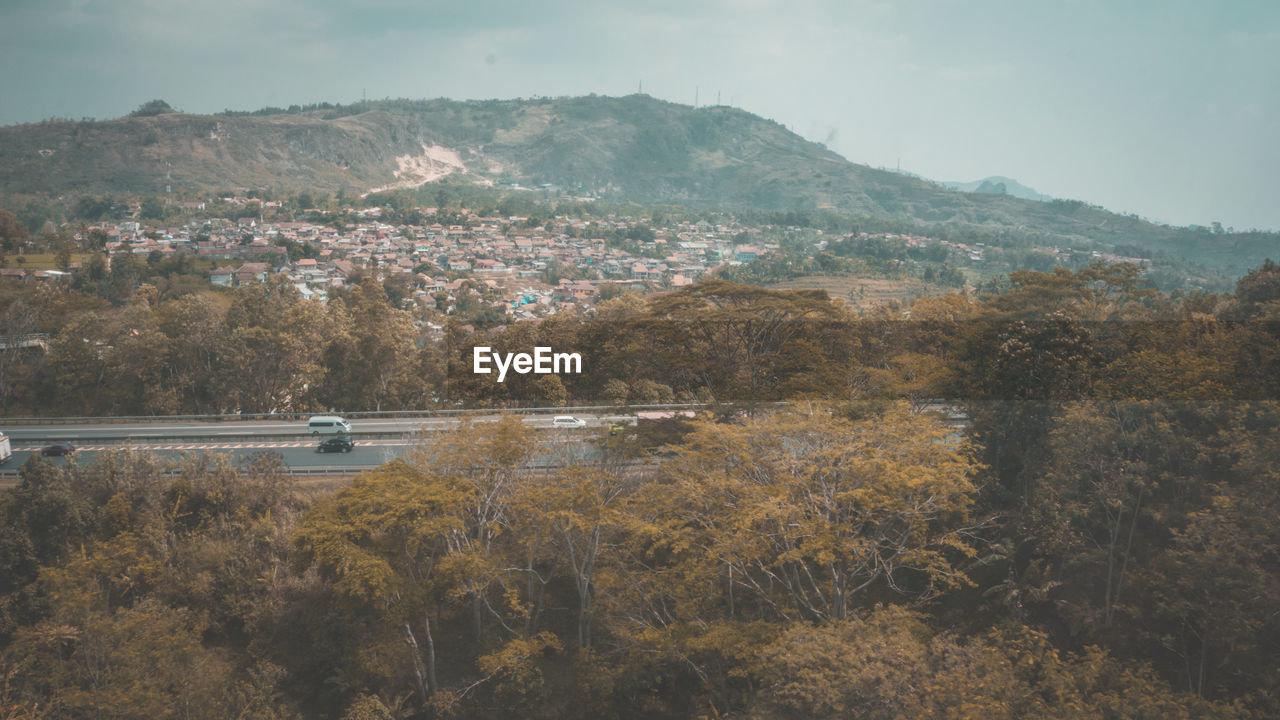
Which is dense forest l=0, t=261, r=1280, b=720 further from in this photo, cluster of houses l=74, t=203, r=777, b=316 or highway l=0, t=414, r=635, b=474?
cluster of houses l=74, t=203, r=777, b=316

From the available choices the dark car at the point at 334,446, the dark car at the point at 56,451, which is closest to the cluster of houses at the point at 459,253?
the dark car at the point at 56,451

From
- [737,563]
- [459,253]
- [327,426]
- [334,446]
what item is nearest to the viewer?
[737,563]

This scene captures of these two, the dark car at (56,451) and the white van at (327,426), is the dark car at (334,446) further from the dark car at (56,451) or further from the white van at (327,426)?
the dark car at (56,451)

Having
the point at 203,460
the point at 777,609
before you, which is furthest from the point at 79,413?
the point at 777,609

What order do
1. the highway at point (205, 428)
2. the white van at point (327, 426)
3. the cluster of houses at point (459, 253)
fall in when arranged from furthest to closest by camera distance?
the cluster of houses at point (459, 253) → the white van at point (327, 426) → the highway at point (205, 428)

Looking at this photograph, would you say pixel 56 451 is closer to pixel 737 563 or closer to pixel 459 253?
pixel 737 563

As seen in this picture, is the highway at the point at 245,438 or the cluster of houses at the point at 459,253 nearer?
the highway at the point at 245,438

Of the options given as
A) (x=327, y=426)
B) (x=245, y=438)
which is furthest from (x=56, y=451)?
(x=327, y=426)
